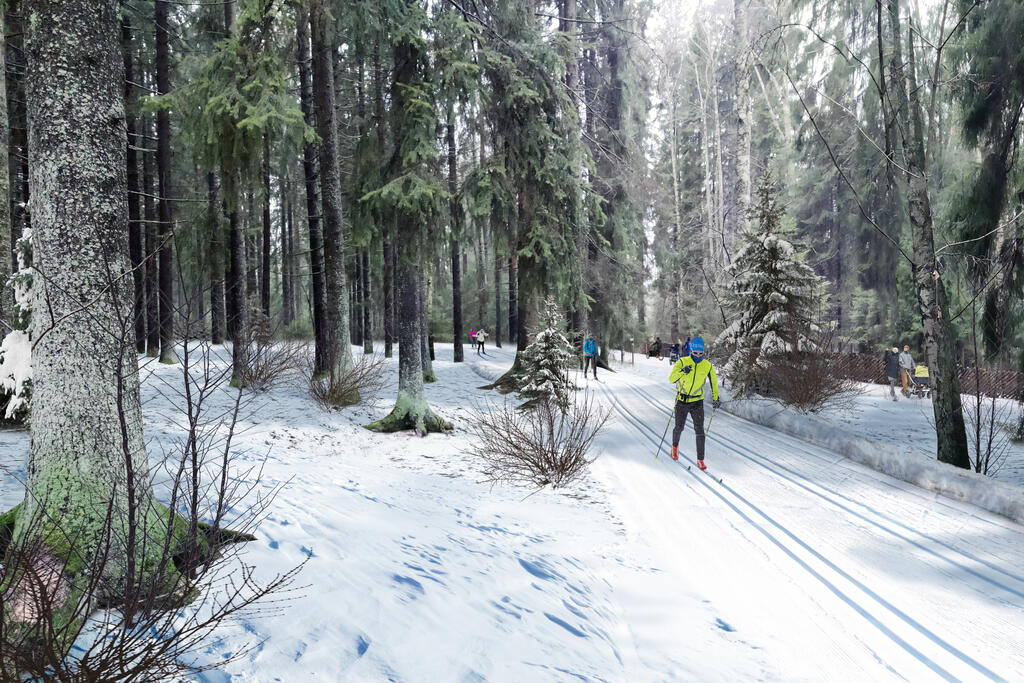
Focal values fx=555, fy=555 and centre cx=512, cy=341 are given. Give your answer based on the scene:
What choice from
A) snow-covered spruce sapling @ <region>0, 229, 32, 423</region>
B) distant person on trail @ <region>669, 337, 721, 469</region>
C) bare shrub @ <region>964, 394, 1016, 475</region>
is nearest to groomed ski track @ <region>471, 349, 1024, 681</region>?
distant person on trail @ <region>669, 337, 721, 469</region>

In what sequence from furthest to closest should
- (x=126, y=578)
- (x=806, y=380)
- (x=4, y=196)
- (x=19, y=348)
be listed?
(x=806, y=380) < (x=4, y=196) < (x=19, y=348) < (x=126, y=578)

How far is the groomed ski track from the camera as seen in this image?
3.41 meters

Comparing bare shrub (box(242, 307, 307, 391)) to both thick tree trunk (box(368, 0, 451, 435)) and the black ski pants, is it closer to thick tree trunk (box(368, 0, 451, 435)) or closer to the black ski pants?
thick tree trunk (box(368, 0, 451, 435))

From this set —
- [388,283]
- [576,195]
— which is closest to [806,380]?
[576,195]

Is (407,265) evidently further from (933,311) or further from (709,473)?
(933,311)

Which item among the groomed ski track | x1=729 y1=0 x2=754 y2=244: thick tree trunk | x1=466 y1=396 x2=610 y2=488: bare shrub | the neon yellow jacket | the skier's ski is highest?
x1=729 y1=0 x2=754 y2=244: thick tree trunk

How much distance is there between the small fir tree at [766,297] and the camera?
13.4 meters

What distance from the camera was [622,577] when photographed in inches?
177

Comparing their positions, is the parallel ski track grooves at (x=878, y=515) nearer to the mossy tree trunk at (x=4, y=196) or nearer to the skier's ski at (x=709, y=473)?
the skier's ski at (x=709, y=473)

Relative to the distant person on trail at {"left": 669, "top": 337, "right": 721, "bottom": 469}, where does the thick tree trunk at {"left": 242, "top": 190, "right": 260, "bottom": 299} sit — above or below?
above

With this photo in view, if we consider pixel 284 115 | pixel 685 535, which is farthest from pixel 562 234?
pixel 685 535

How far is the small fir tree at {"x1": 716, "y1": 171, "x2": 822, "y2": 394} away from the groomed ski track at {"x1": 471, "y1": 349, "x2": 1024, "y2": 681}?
6.16 metres

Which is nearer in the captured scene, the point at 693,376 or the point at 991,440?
the point at 991,440

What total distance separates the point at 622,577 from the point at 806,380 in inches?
386
